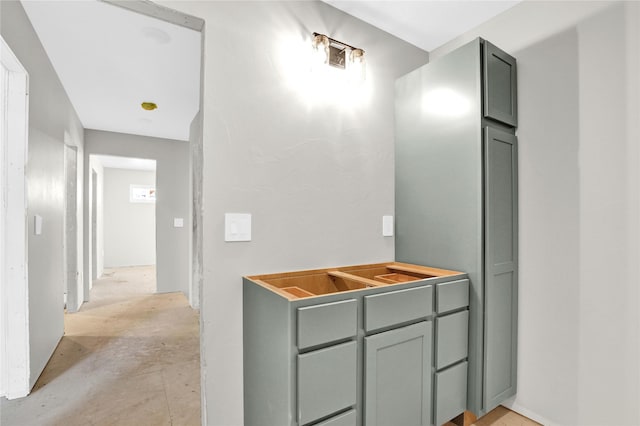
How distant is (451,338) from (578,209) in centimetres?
94

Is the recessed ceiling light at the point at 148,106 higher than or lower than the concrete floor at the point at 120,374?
higher

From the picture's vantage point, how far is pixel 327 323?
1229 millimetres

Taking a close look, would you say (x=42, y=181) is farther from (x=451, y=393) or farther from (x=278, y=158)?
(x=451, y=393)

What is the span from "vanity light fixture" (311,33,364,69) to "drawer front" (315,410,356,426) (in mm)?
1752

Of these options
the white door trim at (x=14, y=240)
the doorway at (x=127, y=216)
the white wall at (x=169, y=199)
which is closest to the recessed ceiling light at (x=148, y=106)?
the white wall at (x=169, y=199)

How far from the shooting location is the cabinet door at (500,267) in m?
1.73

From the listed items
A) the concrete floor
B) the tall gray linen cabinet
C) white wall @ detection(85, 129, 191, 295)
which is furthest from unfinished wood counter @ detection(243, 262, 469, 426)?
white wall @ detection(85, 129, 191, 295)

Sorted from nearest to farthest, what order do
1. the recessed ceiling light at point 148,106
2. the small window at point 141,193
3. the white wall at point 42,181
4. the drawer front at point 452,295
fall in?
1. the drawer front at point 452,295
2. the white wall at point 42,181
3. the recessed ceiling light at point 148,106
4. the small window at point 141,193

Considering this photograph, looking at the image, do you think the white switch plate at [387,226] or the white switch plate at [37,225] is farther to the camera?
the white switch plate at [37,225]

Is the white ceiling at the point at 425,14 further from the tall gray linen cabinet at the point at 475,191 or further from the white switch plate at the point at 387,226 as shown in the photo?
the white switch plate at the point at 387,226

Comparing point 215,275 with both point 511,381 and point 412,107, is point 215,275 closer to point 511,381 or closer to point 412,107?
point 412,107

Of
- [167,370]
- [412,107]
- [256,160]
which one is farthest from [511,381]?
[167,370]

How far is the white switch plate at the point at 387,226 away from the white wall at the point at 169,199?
351 centimetres

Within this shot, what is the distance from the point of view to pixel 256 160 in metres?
1.63
